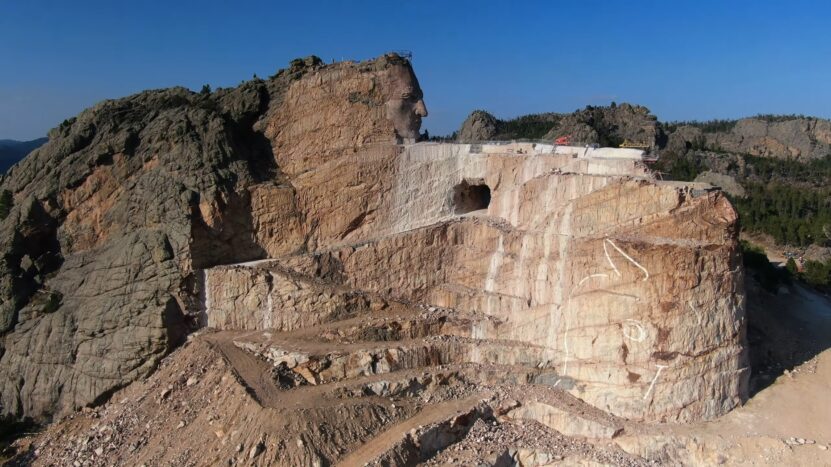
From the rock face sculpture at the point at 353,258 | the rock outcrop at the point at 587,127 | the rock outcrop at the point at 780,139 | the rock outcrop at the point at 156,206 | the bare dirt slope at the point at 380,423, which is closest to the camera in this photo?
the bare dirt slope at the point at 380,423

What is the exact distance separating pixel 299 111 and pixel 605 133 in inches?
1732

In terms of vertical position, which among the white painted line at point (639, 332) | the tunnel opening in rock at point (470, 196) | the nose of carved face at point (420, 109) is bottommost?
the white painted line at point (639, 332)

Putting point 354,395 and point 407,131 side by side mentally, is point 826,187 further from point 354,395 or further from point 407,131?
point 354,395

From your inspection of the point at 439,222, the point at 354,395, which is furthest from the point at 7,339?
the point at 439,222

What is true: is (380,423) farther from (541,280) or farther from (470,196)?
(470,196)

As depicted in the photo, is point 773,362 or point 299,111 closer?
point 773,362

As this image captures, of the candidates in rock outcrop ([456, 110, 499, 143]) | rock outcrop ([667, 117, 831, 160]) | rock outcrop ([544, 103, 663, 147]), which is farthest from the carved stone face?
rock outcrop ([667, 117, 831, 160])

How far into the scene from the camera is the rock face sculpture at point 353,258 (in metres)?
17.4

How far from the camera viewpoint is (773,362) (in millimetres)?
21328

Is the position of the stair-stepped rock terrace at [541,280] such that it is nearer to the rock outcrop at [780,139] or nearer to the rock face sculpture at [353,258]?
the rock face sculpture at [353,258]

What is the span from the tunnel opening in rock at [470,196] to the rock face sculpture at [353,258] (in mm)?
100

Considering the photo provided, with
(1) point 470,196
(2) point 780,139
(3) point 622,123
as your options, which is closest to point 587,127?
(3) point 622,123

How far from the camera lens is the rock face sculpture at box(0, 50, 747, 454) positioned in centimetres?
1738

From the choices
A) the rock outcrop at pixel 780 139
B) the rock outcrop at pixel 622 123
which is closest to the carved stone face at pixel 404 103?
the rock outcrop at pixel 622 123
